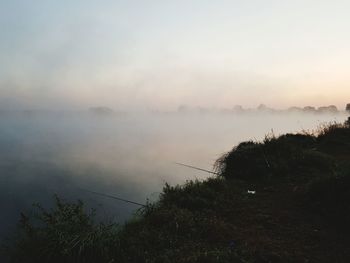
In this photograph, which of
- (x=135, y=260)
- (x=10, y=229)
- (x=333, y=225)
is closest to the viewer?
(x=135, y=260)

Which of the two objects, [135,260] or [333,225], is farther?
[333,225]

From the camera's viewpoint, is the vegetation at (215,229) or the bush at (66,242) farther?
the vegetation at (215,229)

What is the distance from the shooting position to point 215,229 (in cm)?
710

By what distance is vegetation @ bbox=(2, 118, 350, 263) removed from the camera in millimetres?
5910

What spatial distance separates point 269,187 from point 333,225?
3519 mm

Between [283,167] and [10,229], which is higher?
[283,167]

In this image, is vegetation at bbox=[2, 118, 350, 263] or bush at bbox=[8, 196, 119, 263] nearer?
bush at bbox=[8, 196, 119, 263]

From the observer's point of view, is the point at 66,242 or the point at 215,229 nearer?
the point at 66,242

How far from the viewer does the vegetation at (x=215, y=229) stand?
19.4 feet

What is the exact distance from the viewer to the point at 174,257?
590 cm

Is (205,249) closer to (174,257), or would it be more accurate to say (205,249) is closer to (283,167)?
(174,257)

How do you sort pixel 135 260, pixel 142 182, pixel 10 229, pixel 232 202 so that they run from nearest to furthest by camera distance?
pixel 135 260 < pixel 232 202 < pixel 10 229 < pixel 142 182

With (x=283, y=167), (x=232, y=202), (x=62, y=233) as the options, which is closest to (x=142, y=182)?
(x=283, y=167)

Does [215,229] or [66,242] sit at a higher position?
[66,242]
